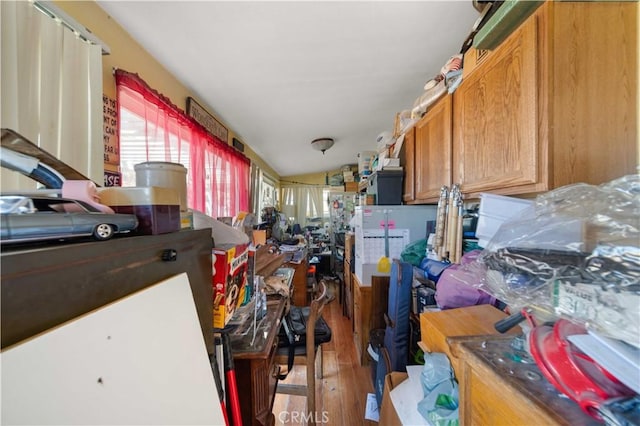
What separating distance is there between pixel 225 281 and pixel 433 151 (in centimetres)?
147

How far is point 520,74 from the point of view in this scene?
0.85 m

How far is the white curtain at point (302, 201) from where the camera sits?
5.74m

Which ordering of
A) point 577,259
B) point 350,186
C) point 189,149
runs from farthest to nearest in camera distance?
point 350,186 < point 189,149 < point 577,259

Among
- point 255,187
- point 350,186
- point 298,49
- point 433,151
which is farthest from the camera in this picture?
point 350,186

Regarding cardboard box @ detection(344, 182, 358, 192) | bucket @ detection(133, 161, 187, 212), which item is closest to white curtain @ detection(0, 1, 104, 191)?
bucket @ detection(133, 161, 187, 212)

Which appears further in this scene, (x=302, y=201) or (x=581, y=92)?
(x=302, y=201)

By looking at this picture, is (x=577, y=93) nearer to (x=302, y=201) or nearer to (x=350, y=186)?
(x=350, y=186)

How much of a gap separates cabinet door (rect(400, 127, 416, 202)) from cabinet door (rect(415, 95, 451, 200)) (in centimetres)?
6

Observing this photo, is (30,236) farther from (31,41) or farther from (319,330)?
(319,330)

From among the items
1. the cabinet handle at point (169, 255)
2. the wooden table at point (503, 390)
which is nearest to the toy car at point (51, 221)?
the cabinet handle at point (169, 255)

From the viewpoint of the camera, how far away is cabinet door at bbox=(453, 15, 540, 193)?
0.81m

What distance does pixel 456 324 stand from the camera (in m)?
0.86

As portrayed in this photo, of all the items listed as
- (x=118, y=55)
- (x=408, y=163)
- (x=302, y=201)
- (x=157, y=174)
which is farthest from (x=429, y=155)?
(x=302, y=201)

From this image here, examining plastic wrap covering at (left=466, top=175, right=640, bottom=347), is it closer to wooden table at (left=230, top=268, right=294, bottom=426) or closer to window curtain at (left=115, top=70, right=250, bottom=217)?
wooden table at (left=230, top=268, right=294, bottom=426)
